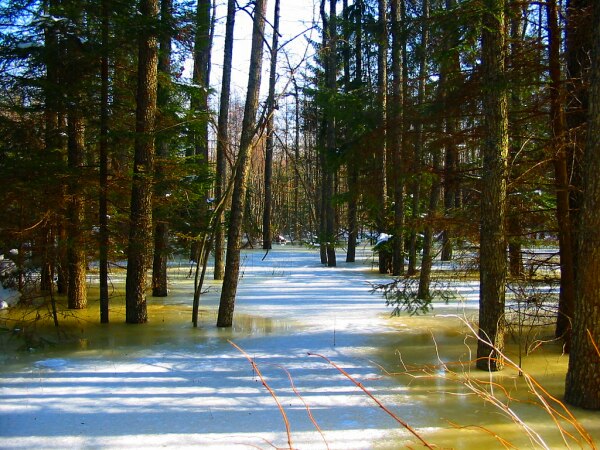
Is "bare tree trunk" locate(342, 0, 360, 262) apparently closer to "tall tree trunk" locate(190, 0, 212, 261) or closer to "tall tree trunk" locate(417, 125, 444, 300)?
"tall tree trunk" locate(417, 125, 444, 300)

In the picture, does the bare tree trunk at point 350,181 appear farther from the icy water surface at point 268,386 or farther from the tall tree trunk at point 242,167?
the icy water surface at point 268,386

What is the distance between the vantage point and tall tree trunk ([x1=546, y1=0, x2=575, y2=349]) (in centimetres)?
682

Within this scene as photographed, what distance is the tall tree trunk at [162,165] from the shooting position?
9340mm

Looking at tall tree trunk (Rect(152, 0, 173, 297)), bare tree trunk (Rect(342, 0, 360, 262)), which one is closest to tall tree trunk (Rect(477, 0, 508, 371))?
bare tree trunk (Rect(342, 0, 360, 262))

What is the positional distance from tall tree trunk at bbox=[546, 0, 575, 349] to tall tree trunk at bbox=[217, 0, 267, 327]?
4706 millimetres

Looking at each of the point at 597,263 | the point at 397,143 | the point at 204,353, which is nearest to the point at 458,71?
the point at 397,143

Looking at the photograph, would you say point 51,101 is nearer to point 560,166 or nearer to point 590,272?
point 560,166

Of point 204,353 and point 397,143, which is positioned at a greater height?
point 397,143

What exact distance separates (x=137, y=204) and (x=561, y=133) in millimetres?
6971

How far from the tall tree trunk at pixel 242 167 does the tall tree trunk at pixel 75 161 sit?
259 centimetres

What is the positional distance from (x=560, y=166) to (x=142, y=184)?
→ 6.74 m

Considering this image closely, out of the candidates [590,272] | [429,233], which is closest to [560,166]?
[590,272]

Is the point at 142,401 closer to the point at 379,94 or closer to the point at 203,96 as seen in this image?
the point at 379,94

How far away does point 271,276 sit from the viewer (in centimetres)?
1691
